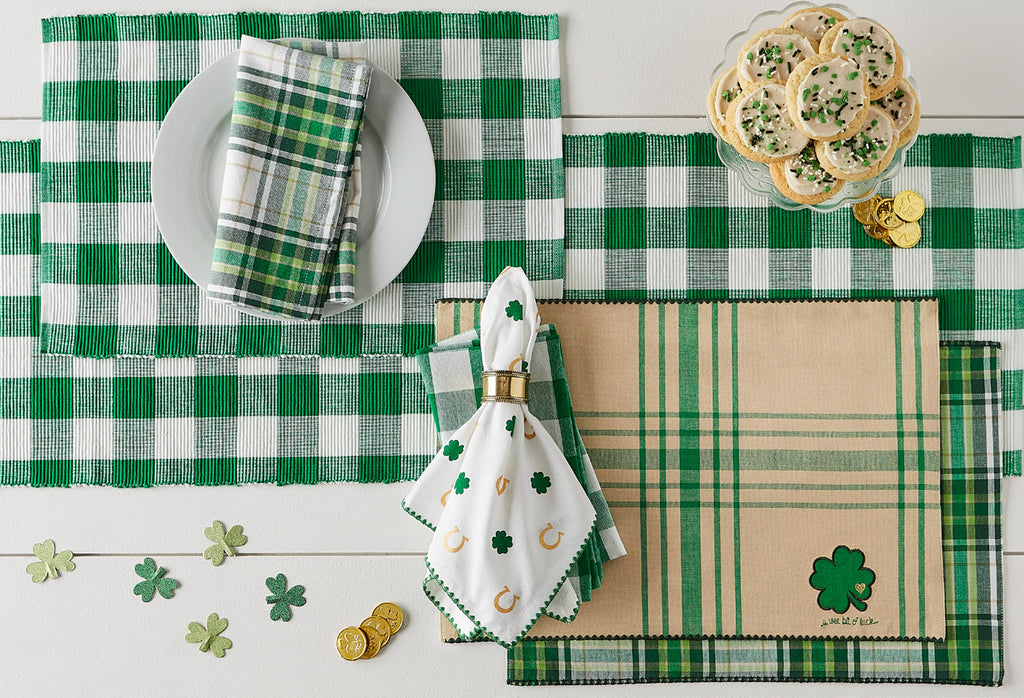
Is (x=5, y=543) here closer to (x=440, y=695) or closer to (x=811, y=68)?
(x=440, y=695)

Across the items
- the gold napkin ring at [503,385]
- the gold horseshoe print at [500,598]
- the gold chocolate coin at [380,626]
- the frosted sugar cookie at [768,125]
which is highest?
the frosted sugar cookie at [768,125]

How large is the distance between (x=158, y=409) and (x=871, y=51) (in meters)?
0.83

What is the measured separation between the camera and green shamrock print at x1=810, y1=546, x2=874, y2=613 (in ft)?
2.68

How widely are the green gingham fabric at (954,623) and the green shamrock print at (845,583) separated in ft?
0.17

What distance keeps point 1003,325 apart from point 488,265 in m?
0.59

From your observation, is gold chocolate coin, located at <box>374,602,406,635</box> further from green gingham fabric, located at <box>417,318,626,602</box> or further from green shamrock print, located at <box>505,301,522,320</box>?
green shamrock print, located at <box>505,301,522,320</box>

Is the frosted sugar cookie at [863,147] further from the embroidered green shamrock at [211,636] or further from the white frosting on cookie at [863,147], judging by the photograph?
the embroidered green shamrock at [211,636]

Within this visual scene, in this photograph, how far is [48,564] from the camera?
83 centimetres

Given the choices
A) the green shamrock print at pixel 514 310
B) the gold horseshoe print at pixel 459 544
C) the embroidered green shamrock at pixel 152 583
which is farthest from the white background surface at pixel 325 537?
the green shamrock print at pixel 514 310

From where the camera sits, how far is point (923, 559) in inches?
32.2

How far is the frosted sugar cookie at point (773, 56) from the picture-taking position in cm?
69

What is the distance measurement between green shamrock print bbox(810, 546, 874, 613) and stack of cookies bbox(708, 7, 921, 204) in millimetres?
400

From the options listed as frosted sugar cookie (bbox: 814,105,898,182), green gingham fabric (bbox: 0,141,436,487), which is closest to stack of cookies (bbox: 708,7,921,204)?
frosted sugar cookie (bbox: 814,105,898,182)

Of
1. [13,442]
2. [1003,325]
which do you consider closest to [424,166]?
[13,442]
